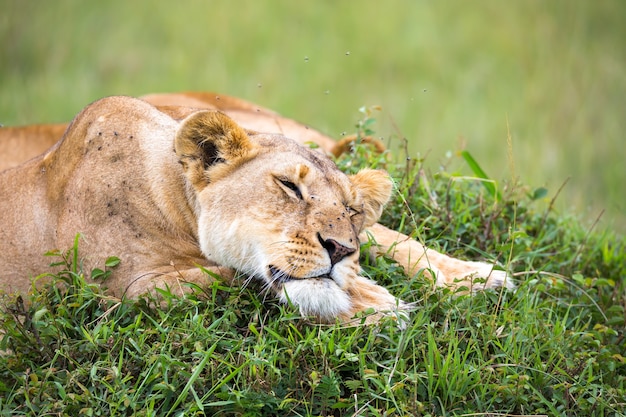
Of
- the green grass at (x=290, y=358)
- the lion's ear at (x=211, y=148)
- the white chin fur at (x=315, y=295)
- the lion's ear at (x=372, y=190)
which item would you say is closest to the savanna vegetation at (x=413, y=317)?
the green grass at (x=290, y=358)

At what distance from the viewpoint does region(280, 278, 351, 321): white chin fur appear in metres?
3.87

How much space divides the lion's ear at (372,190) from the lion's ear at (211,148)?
1.82 ft

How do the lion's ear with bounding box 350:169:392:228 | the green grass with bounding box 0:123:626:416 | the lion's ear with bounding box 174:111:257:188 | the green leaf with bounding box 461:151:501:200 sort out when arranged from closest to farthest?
1. the green grass with bounding box 0:123:626:416
2. the lion's ear with bounding box 174:111:257:188
3. the lion's ear with bounding box 350:169:392:228
4. the green leaf with bounding box 461:151:501:200

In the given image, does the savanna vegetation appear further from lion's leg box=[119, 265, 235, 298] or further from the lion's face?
the lion's face

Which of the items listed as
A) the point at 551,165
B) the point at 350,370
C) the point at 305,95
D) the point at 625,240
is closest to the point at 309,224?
the point at 350,370

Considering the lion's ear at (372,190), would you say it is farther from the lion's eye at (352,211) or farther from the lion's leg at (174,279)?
the lion's leg at (174,279)

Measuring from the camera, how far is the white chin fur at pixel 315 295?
152 inches

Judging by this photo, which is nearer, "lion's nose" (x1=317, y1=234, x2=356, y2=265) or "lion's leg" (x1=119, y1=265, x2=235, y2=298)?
"lion's nose" (x1=317, y1=234, x2=356, y2=265)

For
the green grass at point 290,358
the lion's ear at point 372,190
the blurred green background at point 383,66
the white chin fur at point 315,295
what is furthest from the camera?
the blurred green background at point 383,66

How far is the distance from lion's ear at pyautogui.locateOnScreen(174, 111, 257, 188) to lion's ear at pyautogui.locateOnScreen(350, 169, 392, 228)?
0.55 m

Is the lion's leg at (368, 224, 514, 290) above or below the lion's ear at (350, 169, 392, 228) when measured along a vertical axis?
below

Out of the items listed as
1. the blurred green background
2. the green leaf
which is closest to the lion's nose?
the green leaf

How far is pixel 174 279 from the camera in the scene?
4.21 metres

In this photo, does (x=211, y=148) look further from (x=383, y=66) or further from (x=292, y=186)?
(x=383, y=66)
